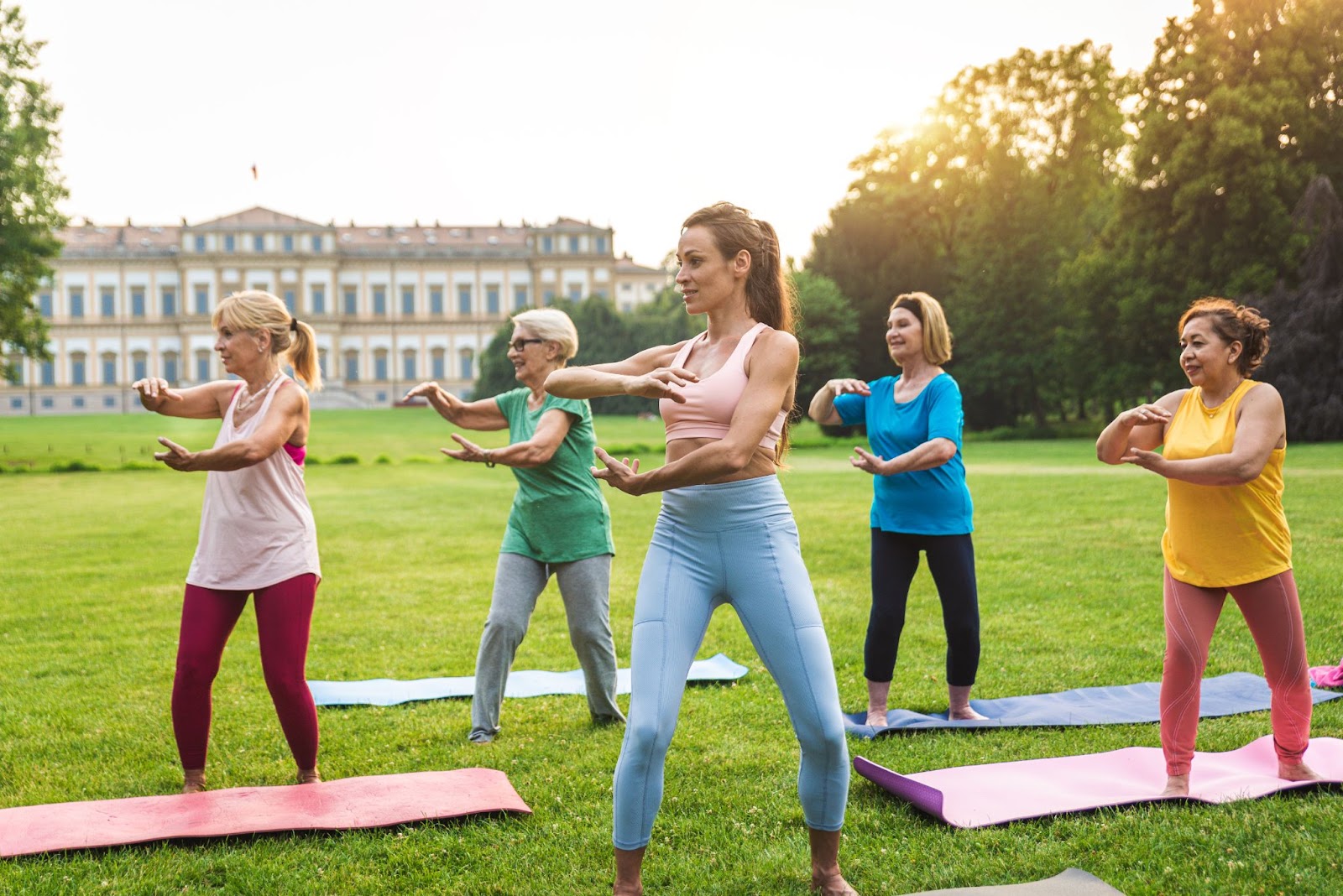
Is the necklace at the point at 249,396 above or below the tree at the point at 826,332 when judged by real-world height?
below

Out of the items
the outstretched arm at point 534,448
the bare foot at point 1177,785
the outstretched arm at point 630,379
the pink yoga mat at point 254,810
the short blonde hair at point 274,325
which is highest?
the short blonde hair at point 274,325

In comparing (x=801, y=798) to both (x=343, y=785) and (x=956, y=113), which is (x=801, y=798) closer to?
(x=343, y=785)

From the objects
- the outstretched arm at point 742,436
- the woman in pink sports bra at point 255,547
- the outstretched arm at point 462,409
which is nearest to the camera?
the outstretched arm at point 742,436


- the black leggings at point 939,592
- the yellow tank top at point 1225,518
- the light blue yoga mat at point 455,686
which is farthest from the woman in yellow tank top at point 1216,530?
the light blue yoga mat at point 455,686

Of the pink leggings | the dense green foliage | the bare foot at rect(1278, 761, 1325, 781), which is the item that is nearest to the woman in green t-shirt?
the pink leggings

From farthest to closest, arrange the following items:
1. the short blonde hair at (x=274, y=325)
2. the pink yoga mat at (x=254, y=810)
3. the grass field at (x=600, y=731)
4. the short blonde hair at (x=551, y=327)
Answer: the short blonde hair at (x=551, y=327) → the short blonde hair at (x=274, y=325) → the pink yoga mat at (x=254, y=810) → the grass field at (x=600, y=731)

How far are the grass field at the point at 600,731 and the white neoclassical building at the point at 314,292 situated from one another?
83.8m

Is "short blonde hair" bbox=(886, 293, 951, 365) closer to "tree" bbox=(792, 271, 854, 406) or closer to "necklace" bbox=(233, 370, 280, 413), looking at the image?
"necklace" bbox=(233, 370, 280, 413)

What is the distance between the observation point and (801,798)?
373cm

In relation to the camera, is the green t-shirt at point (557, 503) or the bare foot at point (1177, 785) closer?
the bare foot at point (1177, 785)

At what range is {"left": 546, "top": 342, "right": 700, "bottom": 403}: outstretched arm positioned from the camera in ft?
11.2

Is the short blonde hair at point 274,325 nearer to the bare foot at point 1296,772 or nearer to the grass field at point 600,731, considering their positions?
the grass field at point 600,731

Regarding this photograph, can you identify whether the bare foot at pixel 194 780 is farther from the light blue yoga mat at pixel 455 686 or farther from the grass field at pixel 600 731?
the light blue yoga mat at pixel 455 686

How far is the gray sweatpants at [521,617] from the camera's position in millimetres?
5812
